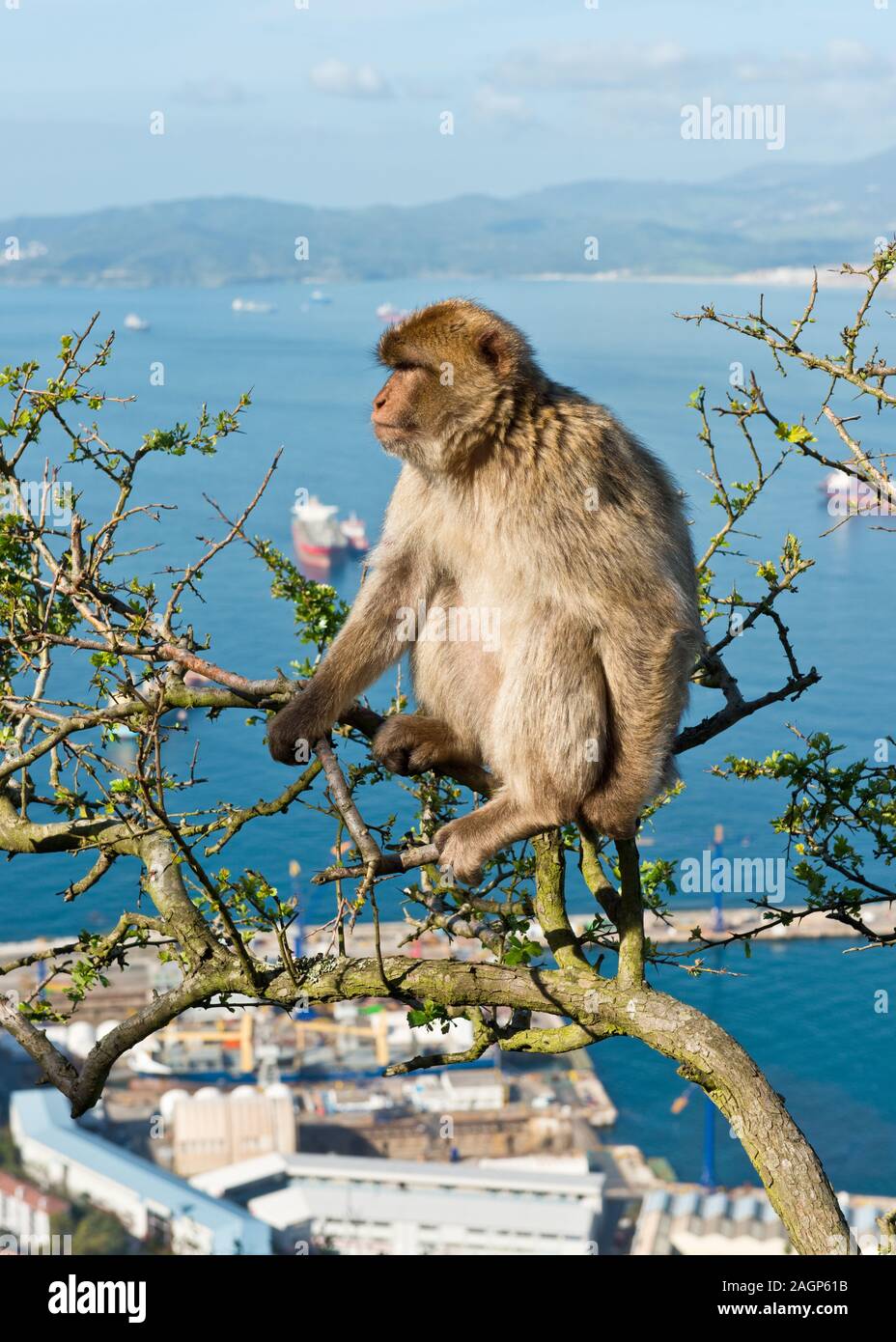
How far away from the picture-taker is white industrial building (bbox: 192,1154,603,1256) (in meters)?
35.5

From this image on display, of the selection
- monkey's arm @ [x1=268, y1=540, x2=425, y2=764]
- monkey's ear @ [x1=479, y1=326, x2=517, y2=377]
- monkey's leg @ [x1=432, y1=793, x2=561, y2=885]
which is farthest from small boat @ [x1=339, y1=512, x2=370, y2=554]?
monkey's leg @ [x1=432, y1=793, x2=561, y2=885]

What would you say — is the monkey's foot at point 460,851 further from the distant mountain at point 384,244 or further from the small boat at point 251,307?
the small boat at point 251,307

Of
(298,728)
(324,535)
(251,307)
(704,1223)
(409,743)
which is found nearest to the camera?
(298,728)

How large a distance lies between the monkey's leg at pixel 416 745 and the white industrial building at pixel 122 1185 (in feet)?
105

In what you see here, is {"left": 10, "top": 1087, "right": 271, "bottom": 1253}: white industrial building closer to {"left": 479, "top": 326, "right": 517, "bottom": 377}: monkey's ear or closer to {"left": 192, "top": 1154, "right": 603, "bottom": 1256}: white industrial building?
{"left": 192, "top": 1154, "right": 603, "bottom": 1256}: white industrial building

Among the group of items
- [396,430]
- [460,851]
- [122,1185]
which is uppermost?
[396,430]

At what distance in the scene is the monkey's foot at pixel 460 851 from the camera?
14.5ft

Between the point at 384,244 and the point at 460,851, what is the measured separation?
13573cm

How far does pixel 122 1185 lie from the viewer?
3722cm

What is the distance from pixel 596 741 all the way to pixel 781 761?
75 centimetres

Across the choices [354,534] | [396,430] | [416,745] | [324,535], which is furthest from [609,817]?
[354,534]

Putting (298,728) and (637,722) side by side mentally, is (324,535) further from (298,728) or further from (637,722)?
(637,722)

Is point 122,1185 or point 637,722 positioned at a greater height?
point 637,722

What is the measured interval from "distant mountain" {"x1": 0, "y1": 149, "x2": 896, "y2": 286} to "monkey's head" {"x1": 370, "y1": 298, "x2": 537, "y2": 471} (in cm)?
10882
